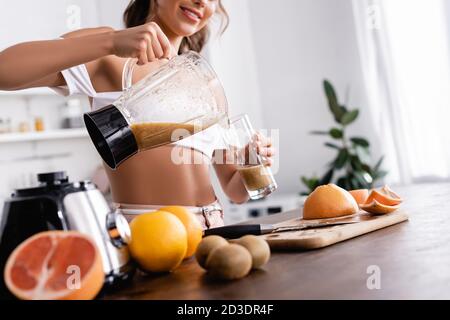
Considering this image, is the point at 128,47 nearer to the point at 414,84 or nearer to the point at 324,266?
the point at 324,266

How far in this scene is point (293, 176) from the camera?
406cm

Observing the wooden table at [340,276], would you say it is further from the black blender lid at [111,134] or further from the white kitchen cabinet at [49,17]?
the white kitchen cabinet at [49,17]

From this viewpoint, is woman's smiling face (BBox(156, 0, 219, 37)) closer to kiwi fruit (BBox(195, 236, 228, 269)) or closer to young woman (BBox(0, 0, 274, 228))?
young woman (BBox(0, 0, 274, 228))

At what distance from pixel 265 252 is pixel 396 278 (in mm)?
169

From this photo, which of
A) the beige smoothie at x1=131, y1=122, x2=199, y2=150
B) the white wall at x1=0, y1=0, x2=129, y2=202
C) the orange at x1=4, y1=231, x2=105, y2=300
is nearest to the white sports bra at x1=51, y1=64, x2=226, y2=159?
the beige smoothie at x1=131, y1=122, x2=199, y2=150

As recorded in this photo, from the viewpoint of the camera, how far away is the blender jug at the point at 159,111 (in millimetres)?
889

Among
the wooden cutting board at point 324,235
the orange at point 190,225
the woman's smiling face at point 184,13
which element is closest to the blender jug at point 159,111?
the orange at point 190,225

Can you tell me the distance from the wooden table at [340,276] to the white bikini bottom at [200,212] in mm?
439

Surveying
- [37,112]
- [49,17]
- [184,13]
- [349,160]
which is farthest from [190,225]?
[49,17]

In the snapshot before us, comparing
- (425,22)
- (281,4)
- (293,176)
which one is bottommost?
(293,176)

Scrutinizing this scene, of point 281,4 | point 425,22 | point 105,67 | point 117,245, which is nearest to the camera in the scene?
point 117,245

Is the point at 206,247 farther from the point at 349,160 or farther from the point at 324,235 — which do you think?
the point at 349,160
